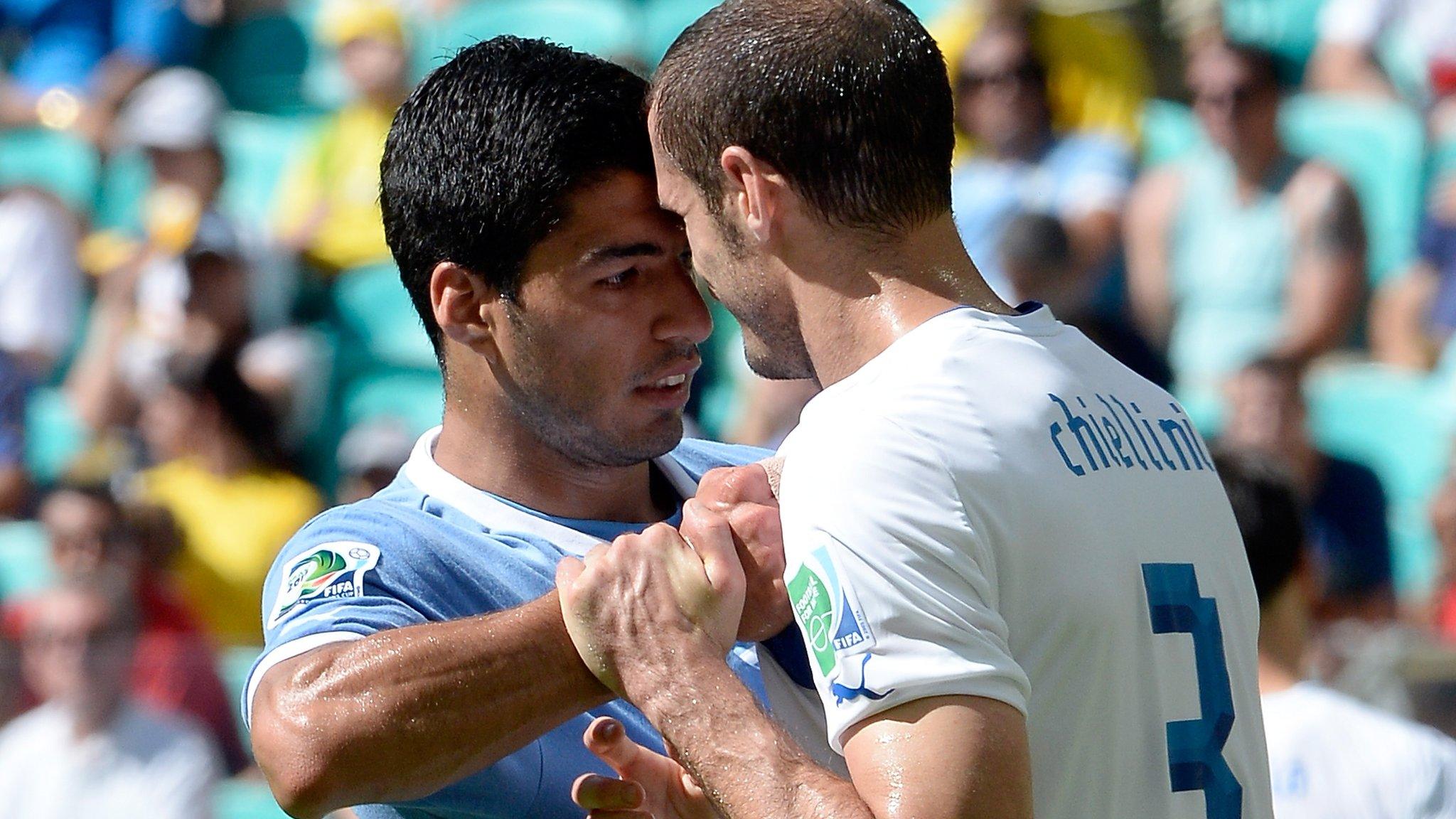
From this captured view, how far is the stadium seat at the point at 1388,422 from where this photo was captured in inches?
202

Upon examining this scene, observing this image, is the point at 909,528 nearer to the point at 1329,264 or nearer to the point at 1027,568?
the point at 1027,568

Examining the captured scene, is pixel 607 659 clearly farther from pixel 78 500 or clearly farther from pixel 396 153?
pixel 78 500

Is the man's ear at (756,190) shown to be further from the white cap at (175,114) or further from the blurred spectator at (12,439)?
the white cap at (175,114)

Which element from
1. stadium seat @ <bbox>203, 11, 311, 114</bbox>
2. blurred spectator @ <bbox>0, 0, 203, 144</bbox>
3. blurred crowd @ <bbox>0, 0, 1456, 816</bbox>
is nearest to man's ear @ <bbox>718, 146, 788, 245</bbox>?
blurred crowd @ <bbox>0, 0, 1456, 816</bbox>

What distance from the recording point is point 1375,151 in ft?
18.7

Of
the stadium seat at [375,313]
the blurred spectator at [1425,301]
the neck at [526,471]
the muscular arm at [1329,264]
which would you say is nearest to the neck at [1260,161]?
the muscular arm at [1329,264]

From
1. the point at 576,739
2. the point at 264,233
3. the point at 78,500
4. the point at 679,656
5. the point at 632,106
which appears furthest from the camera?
the point at 264,233

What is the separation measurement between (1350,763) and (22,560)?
4.22m

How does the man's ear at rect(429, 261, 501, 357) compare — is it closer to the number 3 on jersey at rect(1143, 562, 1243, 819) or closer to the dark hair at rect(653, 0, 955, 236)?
the dark hair at rect(653, 0, 955, 236)

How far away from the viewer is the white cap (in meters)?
6.88

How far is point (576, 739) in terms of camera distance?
81.5 inches

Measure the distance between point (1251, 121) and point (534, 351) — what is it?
376cm

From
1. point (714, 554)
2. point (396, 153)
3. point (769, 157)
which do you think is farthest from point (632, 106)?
point (714, 554)

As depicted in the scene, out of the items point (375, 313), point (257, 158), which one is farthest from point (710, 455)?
point (257, 158)
